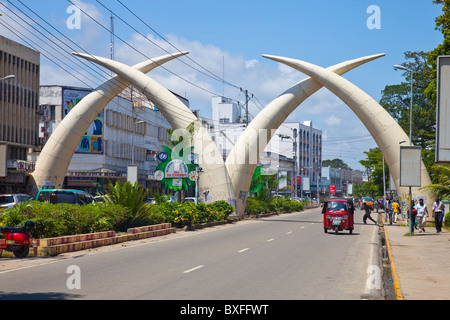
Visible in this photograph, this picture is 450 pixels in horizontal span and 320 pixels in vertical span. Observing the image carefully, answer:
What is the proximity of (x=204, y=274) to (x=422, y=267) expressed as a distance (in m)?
5.91

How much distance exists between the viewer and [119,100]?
2899 inches

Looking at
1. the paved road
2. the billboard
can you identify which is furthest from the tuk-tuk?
the billboard

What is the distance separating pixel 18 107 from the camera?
5544 cm

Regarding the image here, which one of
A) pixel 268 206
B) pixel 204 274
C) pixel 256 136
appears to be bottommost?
pixel 268 206

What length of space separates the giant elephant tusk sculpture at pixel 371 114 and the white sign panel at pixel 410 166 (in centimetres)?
1824

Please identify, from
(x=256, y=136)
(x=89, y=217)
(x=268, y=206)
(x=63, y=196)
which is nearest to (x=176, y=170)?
(x=63, y=196)

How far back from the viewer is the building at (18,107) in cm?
5275

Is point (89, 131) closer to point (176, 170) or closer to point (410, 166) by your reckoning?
point (176, 170)

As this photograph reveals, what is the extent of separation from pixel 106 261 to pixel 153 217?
12626 mm

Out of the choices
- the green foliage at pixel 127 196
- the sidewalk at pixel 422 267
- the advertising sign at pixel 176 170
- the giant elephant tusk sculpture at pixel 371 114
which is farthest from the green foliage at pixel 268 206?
the sidewalk at pixel 422 267

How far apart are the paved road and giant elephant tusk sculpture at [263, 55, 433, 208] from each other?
2930 cm

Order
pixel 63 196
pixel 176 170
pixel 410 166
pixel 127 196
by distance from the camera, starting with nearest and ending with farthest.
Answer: pixel 127 196 → pixel 63 196 → pixel 410 166 → pixel 176 170

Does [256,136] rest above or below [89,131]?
below
